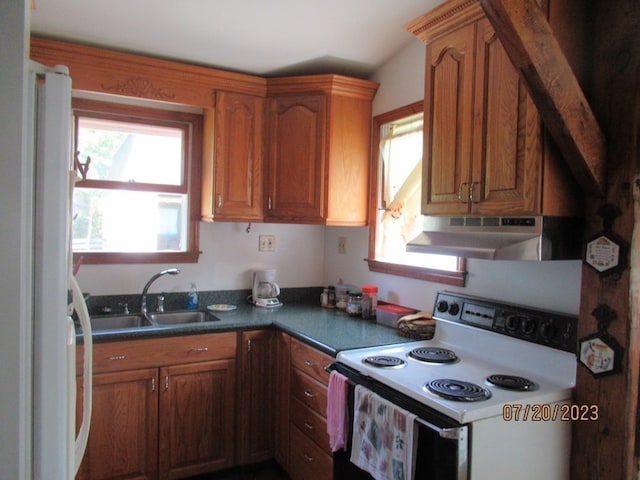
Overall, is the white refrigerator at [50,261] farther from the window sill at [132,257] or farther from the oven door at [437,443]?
the window sill at [132,257]

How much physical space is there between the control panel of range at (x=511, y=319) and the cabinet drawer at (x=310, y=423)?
0.77 metres

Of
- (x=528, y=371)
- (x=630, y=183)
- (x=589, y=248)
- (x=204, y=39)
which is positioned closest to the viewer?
(x=630, y=183)

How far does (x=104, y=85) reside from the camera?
8.50 ft

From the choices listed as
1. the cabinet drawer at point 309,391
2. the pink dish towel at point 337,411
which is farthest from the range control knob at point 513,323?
the cabinet drawer at point 309,391

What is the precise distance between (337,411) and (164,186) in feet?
5.96

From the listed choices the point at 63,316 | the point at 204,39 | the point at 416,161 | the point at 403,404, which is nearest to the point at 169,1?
the point at 204,39

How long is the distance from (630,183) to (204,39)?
2123 millimetres

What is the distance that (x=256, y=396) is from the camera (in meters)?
2.73

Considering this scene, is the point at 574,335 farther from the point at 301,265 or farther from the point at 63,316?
the point at 301,265

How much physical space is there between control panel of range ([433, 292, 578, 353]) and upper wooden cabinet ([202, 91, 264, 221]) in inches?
51.9

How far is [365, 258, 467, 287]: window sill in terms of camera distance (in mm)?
2307

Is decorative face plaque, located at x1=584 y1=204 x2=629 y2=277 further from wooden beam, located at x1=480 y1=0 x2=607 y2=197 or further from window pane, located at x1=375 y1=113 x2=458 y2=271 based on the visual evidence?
window pane, located at x1=375 y1=113 x2=458 y2=271

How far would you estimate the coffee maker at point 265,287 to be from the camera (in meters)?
3.20

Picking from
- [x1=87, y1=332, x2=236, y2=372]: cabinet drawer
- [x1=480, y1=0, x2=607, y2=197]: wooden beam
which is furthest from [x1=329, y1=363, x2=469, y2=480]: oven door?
[x1=87, y1=332, x2=236, y2=372]: cabinet drawer
